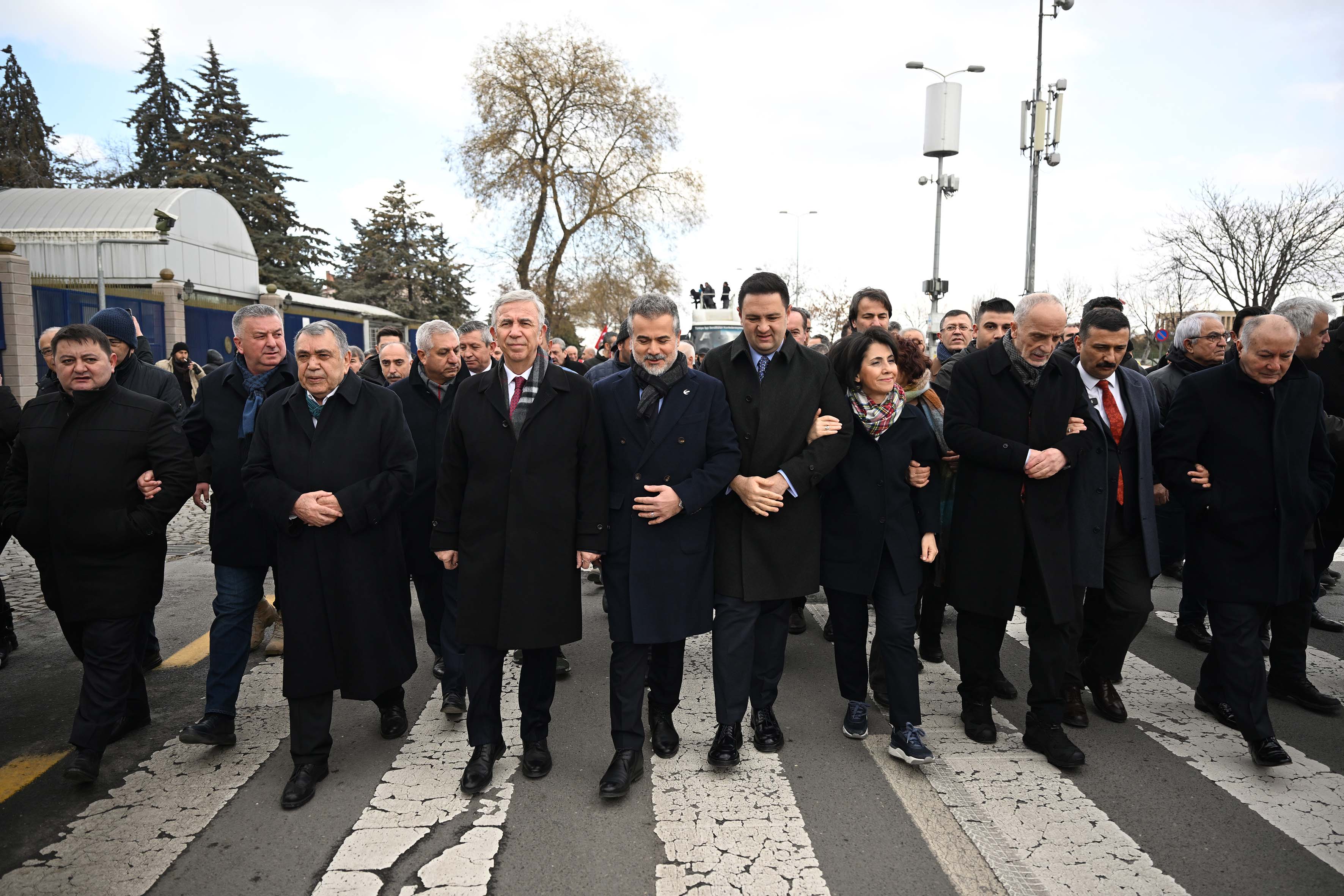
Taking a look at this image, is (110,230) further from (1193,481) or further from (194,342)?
(1193,481)

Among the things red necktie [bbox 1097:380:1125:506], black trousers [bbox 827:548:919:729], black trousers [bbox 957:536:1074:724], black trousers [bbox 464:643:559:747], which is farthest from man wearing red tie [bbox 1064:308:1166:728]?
black trousers [bbox 464:643:559:747]

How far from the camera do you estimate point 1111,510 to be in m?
4.47

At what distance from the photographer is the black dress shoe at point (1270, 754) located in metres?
3.93

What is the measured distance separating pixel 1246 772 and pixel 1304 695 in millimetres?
1166

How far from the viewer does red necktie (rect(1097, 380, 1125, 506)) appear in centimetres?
Result: 450

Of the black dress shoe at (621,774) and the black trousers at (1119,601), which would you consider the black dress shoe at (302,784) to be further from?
the black trousers at (1119,601)

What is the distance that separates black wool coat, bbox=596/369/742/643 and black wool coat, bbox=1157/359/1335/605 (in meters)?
2.36

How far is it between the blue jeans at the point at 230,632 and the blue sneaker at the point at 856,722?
117 inches

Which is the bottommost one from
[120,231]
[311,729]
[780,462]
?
[311,729]

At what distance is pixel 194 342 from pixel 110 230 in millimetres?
12568

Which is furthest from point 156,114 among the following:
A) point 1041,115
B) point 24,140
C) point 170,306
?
point 1041,115

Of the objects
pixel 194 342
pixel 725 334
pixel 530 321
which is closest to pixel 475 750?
pixel 530 321

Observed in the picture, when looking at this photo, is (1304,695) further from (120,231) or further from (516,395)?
(120,231)

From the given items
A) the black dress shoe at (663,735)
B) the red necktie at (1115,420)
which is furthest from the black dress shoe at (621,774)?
the red necktie at (1115,420)
